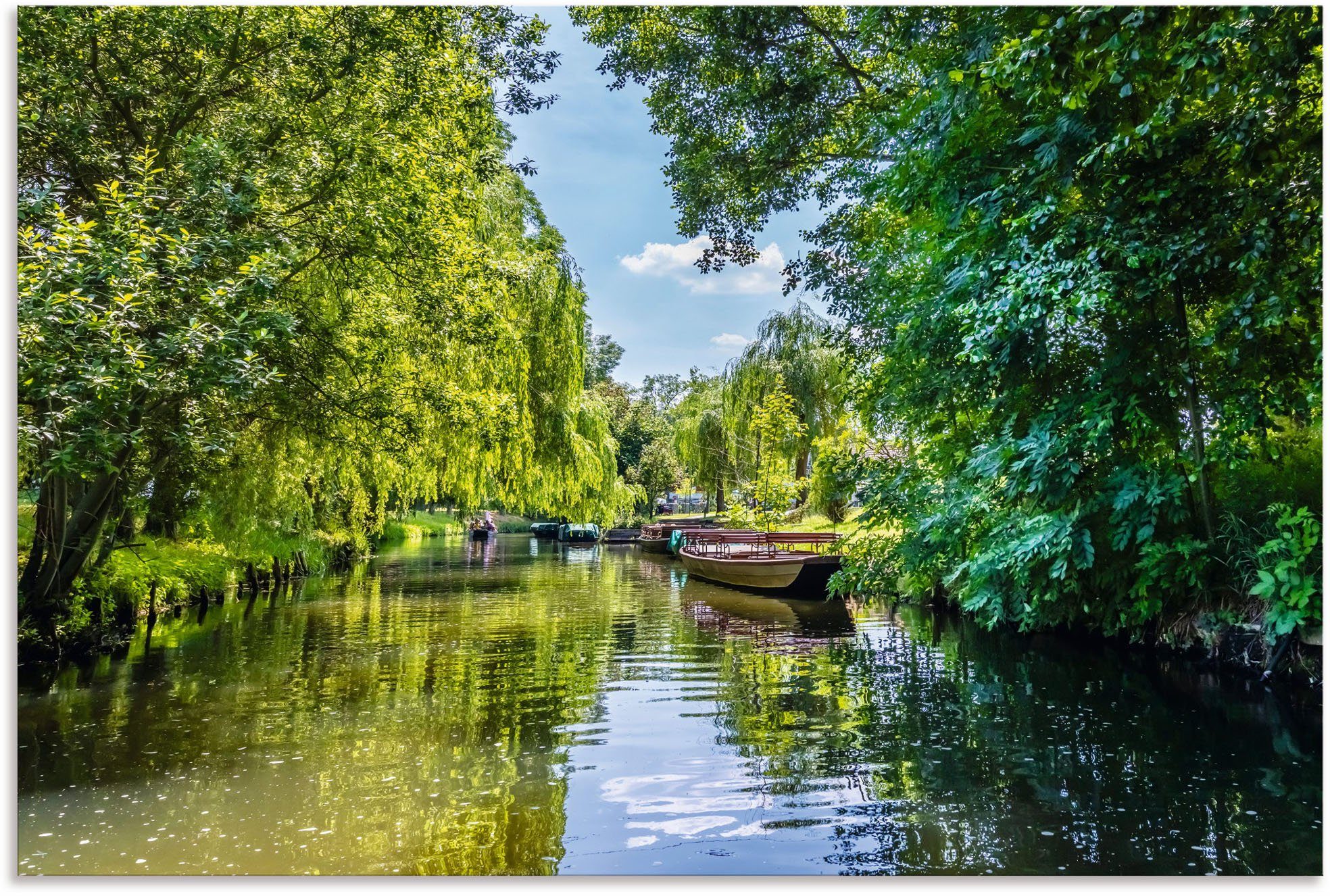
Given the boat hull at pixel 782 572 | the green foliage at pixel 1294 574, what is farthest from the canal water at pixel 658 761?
the boat hull at pixel 782 572

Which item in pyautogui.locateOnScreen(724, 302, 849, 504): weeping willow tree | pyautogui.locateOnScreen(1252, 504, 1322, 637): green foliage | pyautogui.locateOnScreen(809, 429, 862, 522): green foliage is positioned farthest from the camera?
pyautogui.locateOnScreen(724, 302, 849, 504): weeping willow tree

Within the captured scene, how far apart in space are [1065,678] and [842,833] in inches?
160

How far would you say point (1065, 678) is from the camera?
6.36 meters

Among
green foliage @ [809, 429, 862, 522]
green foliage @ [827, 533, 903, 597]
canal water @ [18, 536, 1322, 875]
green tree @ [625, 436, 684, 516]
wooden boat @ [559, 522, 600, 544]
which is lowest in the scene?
canal water @ [18, 536, 1322, 875]

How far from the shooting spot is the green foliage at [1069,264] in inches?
156

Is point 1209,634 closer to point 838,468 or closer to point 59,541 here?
point 838,468

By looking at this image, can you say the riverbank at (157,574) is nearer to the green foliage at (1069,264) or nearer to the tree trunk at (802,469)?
the green foliage at (1069,264)

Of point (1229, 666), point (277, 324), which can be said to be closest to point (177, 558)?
point (277, 324)

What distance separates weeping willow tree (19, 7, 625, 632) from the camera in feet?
14.1

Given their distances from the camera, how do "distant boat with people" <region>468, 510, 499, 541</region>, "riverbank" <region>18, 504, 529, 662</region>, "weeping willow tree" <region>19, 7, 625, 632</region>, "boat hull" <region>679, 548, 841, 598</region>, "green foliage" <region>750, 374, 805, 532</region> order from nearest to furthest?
1. "weeping willow tree" <region>19, 7, 625, 632</region>
2. "riverbank" <region>18, 504, 529, 662</region>
3. "boat hull" <region>679, 548, 841, 598</region>
4. "green foliage" <region>750, 374, 805, 532</region>
5. "distant boat with people" <region>468, 510, 499, 541</region>

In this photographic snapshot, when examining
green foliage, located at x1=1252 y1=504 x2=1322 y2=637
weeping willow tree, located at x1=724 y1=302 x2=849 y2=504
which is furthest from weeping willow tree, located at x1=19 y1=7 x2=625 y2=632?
weeping willow tree, located at x1=724 y1=302 x2=849 y2=504

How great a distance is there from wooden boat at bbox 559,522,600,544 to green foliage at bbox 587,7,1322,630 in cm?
2526

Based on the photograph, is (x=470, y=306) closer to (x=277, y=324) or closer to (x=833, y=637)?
(x=277, y=324)

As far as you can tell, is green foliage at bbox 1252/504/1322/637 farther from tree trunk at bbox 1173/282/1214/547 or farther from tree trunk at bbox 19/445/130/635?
tree trunk at bbox 19/445/130/635
